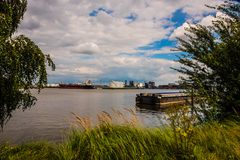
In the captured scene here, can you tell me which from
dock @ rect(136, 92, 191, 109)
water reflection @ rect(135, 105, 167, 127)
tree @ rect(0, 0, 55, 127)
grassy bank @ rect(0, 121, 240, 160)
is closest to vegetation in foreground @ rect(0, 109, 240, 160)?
grassy bank @ rect(0, 121, 240, 160)

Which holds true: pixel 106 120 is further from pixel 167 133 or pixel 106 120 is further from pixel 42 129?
pixel 42 129

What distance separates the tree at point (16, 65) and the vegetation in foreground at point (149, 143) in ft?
7.20

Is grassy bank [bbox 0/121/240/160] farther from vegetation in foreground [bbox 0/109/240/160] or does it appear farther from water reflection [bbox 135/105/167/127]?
water reflection [bbox 135/105/167/127]

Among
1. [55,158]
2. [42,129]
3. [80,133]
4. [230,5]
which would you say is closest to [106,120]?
[80,133]

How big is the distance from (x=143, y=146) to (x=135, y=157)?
0.68 metres

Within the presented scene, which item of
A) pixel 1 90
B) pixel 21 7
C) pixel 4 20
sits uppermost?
pixel 21 7

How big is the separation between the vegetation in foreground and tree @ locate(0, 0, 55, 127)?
2.20 meters

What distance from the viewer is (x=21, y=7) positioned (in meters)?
11.8

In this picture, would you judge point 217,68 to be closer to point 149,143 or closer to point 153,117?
point 149,143

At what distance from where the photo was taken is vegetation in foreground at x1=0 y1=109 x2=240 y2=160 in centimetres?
760

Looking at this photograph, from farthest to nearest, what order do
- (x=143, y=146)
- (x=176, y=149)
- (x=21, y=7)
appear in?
(x=21, y=7) → (x=143, y=146) → (x=176, y=149)

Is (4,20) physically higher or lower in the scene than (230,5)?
lower

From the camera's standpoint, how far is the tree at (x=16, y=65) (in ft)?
31.9

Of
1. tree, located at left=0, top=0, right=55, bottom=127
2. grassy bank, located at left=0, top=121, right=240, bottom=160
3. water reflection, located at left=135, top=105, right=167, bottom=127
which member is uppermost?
tree, located at left=0, top=0, right=55, bottom=127
